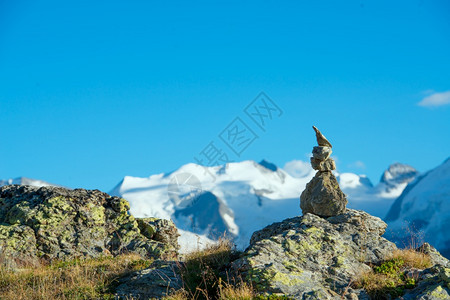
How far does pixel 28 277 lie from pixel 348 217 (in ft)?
37.8

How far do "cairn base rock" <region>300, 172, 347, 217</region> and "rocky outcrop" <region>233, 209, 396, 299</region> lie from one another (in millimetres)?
601

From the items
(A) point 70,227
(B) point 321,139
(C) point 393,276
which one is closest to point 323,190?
(B) point 321,139

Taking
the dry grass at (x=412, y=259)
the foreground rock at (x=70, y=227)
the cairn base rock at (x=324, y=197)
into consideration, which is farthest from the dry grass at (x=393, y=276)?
the foreground rock at (x=70, y=227)

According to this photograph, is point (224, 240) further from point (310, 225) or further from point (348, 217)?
point (348, 217)

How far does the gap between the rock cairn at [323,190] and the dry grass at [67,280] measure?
6.88 m

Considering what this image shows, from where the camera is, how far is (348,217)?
748 inches

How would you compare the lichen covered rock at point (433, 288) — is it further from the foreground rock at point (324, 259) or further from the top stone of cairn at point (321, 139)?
the top stone of cairn at point (321, 139)

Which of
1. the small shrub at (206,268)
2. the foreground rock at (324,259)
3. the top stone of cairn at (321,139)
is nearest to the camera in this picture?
the foreground rock at (324,259)

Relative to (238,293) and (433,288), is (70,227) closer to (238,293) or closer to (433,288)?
(238,293)

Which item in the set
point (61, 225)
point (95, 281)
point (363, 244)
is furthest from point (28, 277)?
point (363, 244)

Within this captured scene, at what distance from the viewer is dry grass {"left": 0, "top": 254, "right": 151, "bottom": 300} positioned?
15547 mm

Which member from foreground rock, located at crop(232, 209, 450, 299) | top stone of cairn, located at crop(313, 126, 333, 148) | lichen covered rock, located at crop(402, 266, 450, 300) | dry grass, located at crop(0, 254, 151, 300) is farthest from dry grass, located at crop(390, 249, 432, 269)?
dry grass, located at crop(0, 254, 151, 300)

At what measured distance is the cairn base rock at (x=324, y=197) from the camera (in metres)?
19.9

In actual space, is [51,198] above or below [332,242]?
above
